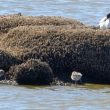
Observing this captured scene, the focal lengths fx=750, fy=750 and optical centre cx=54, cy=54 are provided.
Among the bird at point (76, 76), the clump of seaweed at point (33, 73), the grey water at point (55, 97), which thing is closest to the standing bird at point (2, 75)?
the clump of seaweed at point (33, 73)

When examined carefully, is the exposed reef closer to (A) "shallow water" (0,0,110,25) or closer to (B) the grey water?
(B) the grey water

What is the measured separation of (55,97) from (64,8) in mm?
8917

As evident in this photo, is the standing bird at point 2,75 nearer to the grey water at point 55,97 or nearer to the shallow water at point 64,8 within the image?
the grey water at point 55,97

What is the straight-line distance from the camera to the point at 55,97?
11.1 m

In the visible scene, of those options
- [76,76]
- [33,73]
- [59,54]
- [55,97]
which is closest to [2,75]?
[33,73]

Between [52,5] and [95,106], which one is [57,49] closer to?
[95,106]

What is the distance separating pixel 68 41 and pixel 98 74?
768 millimetres

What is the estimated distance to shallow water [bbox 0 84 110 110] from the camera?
10477mm

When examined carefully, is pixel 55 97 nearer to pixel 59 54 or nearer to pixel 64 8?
→ pixel 59 54

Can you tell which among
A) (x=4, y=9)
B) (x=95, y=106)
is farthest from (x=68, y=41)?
(x=4, y=9)

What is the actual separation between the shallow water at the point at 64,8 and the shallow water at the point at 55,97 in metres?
5.87

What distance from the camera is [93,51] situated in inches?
482

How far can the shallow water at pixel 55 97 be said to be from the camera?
10.5 meters

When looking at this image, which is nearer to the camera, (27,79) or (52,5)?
(27,79)
